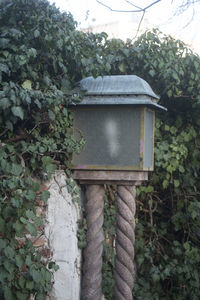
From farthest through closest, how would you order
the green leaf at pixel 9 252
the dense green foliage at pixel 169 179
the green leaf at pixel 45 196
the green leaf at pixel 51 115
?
the dense green foliage at pixel 169 179
the green leaf at pixel 51 115
the green leaf at pixel 45 196
the green leaf at pixel 9 252

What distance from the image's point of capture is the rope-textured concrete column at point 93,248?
118 inches

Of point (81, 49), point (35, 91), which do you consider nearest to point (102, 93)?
point (81, 49)

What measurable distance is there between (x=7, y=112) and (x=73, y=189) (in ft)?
2.62

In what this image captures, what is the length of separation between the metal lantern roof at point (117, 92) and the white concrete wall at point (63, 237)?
0.57 m

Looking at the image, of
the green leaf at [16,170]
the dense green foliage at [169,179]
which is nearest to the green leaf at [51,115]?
the green leaf at [16,170]

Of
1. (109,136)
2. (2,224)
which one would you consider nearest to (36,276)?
(2,224)

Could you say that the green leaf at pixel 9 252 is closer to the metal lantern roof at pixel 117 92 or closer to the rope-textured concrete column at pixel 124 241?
the rope-textured concrete column at pixel 124 241

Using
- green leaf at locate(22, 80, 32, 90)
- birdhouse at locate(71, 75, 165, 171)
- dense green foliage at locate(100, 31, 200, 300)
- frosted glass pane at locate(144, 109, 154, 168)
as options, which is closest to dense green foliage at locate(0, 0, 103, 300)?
green leaf at locate(22, 80, 32, 90)

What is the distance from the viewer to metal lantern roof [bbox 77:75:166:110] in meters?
2.79

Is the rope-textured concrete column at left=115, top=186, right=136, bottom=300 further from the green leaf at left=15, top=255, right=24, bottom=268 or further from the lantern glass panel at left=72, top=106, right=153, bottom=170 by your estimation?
the green leaf at left=15, top=255, right=24, bottom=268

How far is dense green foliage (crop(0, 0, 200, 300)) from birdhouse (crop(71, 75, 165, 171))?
9 centimetres

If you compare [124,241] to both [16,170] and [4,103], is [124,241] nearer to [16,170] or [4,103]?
[16,170]

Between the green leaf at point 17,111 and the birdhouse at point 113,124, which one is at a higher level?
the birdhouse at point 113,124

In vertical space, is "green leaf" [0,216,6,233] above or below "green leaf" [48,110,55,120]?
below
